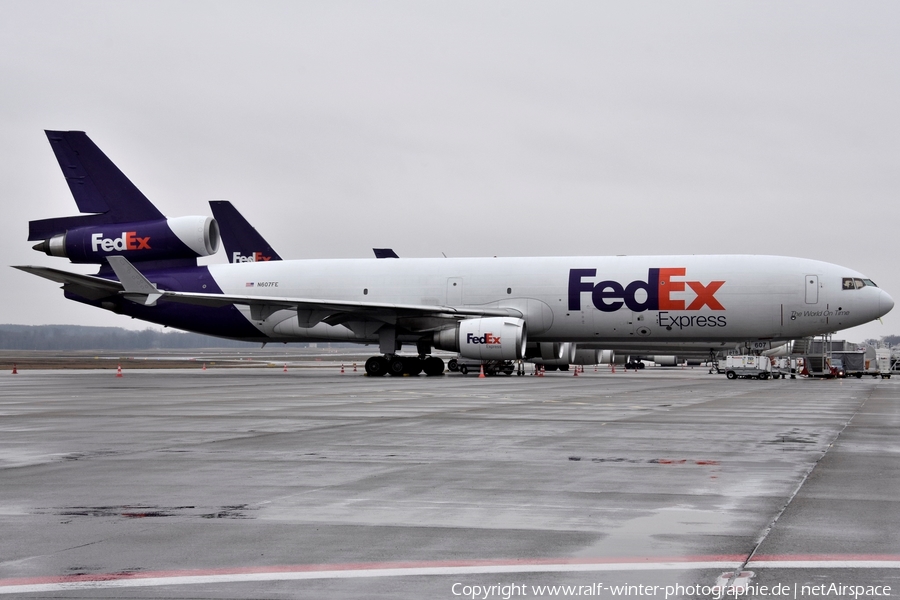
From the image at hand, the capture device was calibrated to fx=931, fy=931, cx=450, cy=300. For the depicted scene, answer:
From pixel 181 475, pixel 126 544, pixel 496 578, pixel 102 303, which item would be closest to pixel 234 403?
pixel 181 475

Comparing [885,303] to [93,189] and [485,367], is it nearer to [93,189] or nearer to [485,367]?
[485,367]

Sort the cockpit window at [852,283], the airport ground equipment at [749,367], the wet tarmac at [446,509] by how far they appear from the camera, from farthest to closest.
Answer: the airport ground equipment at [749,367]
the cockpit window at [852,283]
the wet tarmac at [446,509]

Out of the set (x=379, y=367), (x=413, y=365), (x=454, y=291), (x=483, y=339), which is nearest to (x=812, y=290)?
(x=483, y=339)

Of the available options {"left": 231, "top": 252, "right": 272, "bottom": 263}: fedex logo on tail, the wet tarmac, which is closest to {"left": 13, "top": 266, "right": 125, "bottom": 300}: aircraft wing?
{"left": 231, "top": 252, "right": 272, "bottom": 263}: fedex logo on tail

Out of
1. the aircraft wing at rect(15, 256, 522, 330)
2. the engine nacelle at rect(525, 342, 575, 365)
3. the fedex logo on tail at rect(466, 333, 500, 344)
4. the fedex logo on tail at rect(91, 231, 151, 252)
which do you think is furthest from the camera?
the engine nacelle at rect(525, 342, 575, 365)

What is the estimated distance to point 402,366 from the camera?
119 ft

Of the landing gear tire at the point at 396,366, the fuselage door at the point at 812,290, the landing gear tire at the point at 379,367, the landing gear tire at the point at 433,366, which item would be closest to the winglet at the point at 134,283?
the landing gear tire at the point at 379,367

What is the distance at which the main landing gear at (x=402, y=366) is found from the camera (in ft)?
119

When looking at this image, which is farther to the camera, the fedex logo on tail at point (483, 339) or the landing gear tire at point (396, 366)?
the landing gear tire at point (396, 366)

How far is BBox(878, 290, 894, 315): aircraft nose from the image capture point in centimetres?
3266

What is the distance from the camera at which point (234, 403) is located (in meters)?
19.6

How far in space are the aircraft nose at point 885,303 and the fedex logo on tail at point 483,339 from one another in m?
13.4

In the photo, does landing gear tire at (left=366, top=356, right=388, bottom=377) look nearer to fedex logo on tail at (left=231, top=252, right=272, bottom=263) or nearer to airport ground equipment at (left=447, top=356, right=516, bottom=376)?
airport ground equipment at (left=447, top=356, right=516, bottom=376)

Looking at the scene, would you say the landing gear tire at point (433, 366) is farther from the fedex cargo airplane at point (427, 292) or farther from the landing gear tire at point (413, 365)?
the landing gear tire at point (413, 365)
